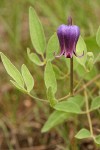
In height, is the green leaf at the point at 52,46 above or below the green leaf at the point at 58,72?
above

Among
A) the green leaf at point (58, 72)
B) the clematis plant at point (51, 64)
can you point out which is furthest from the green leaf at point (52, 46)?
the green leaf at point (58, 72)

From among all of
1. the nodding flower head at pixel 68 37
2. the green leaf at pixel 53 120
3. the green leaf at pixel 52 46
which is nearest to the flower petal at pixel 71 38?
the nodding flower head at pixel 68 37

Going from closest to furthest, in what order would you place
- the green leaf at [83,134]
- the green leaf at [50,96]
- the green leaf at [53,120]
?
the green leaf at [50,96]
the green leaf at [83,134]
the green leaf at [53,120]

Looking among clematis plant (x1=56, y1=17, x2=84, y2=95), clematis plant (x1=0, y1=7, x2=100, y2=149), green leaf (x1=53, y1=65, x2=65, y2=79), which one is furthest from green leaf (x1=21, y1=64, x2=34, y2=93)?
green leaf (x1=53, y1=65, x2=65, y2=79)

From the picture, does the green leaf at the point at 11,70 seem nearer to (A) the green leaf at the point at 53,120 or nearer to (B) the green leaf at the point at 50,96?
(B) the green leaf at the point at 50,96

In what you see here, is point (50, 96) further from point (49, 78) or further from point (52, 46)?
point (52, 46)

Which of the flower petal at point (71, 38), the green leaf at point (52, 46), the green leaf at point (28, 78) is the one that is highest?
the flower petal at point (71, 38)

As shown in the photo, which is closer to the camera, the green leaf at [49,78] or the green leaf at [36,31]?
the green leaf at [49,78]

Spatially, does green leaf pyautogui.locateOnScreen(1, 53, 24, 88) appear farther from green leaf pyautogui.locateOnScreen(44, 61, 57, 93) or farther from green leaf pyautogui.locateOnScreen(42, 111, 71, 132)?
green leaf pyautogui.locateOnScreen(42, 111, 71, 132)

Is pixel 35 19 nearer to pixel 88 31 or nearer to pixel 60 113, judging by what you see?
pixel 60 113

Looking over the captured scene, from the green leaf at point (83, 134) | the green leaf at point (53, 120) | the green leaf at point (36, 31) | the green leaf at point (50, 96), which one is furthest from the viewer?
the green leaf at point (53, 120)
